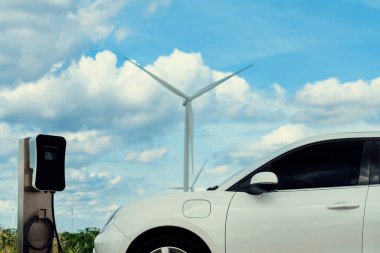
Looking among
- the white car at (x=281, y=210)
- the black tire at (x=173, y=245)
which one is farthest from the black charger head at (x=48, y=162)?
the black tire at (x=173, y=245)

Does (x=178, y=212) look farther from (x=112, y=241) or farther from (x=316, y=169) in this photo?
(x=316, y=169)

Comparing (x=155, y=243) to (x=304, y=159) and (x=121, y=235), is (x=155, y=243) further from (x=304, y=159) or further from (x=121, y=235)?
(x=304, y=159)

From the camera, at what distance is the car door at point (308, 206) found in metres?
5.61

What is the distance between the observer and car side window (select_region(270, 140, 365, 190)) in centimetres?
582

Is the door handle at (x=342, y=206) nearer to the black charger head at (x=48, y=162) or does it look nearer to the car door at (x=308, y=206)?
the car door at (x=308, y=206)

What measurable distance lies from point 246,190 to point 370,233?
114cm

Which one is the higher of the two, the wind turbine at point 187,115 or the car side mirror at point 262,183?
the wind turbine at point 187,115

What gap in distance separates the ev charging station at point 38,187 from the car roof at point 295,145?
3518 mm

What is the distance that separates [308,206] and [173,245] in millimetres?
1247

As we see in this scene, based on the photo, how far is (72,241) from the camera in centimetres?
1155

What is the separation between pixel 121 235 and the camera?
5855mm

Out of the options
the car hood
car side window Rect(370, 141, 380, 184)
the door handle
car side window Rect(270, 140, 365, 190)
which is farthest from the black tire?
car side window Rect(370, 141, 380, 184)

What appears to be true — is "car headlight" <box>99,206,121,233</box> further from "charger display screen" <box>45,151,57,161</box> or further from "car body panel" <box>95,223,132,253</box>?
"charger display screen" <box>45,151,57,161</box>

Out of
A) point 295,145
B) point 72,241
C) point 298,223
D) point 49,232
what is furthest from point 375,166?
point 72,241
